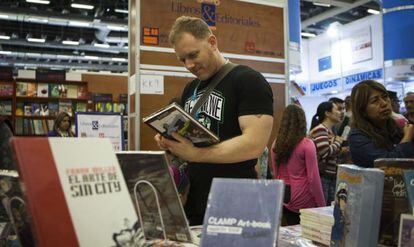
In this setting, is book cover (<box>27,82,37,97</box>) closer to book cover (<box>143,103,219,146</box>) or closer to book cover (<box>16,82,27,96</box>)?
book cover (<box>16,82,27,96</box>)

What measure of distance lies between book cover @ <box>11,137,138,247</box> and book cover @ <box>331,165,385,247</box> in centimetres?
59

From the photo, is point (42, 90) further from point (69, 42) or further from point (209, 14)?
point (69, 42)

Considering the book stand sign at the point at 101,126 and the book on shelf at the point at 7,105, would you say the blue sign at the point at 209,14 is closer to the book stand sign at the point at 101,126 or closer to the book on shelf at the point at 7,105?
the book stand sign at the point at 101,126

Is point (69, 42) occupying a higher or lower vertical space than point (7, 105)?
higher

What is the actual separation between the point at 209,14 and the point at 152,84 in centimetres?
86

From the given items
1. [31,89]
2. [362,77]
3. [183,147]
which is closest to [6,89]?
[31,89]

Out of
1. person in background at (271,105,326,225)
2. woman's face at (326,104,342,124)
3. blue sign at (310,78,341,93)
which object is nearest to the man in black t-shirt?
person in background at (271,105,326,225)

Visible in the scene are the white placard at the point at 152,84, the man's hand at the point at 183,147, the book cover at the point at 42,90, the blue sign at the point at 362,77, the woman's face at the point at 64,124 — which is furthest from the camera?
the book cover at the point at 42,90

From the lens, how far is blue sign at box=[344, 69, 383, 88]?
8.02 metres

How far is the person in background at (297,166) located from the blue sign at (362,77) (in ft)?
17.1

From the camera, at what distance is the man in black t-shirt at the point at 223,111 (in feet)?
5.43

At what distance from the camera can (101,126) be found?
10.3 feet

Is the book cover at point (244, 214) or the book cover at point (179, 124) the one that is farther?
the book cover at point (179, 124)

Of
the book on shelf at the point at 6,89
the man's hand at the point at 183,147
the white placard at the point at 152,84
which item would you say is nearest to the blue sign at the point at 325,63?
the book on shelf at the point at 6,89
